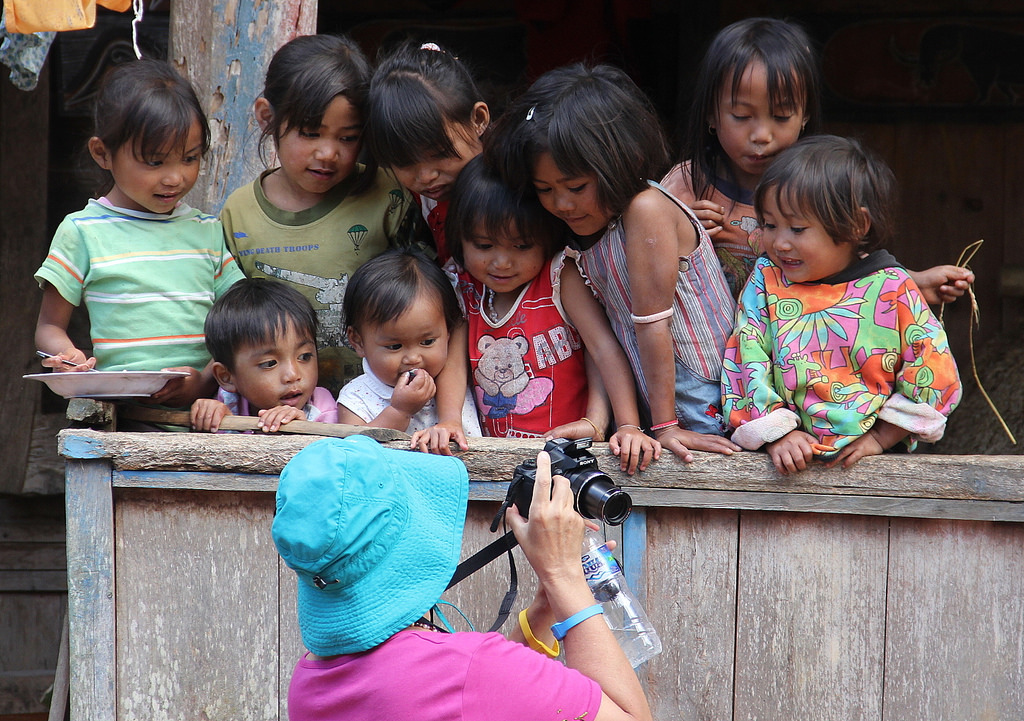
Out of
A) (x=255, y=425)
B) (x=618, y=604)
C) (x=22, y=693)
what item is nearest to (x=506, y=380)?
(x=255, y=425)

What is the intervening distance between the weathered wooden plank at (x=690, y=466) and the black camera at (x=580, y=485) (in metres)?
0.40

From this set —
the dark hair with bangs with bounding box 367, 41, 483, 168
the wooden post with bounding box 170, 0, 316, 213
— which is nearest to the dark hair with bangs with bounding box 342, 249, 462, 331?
the dark hair with bangs with bounding box 367, 41, 483, 168

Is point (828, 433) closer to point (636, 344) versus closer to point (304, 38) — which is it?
point (636, 344)

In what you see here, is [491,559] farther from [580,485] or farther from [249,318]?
[249,318]

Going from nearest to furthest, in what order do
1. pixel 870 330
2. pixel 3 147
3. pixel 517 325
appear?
pixel 870 330
pixel 517 325
pixel 3 147

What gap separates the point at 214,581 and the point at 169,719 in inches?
13.3

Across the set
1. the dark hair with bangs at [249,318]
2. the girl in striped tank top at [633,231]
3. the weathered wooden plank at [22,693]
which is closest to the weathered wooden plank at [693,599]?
the girl in striped tank top at [633,231]

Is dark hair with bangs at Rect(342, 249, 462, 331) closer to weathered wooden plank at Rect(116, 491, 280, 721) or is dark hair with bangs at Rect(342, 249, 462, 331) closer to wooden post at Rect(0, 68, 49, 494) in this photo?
weathered wooden plank at Rect(116, 491, 280, 721)

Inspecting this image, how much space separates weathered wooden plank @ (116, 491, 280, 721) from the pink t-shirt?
0.73 meters

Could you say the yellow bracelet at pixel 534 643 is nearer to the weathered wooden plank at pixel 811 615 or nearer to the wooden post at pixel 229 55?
the weathered wooden plank at pixel 811 615

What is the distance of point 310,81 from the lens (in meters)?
2.41

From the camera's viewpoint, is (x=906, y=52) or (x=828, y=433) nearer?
(x=828, y=433)

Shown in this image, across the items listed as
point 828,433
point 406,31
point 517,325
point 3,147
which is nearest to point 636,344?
point 517,325

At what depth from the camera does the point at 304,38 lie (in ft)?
8.22
